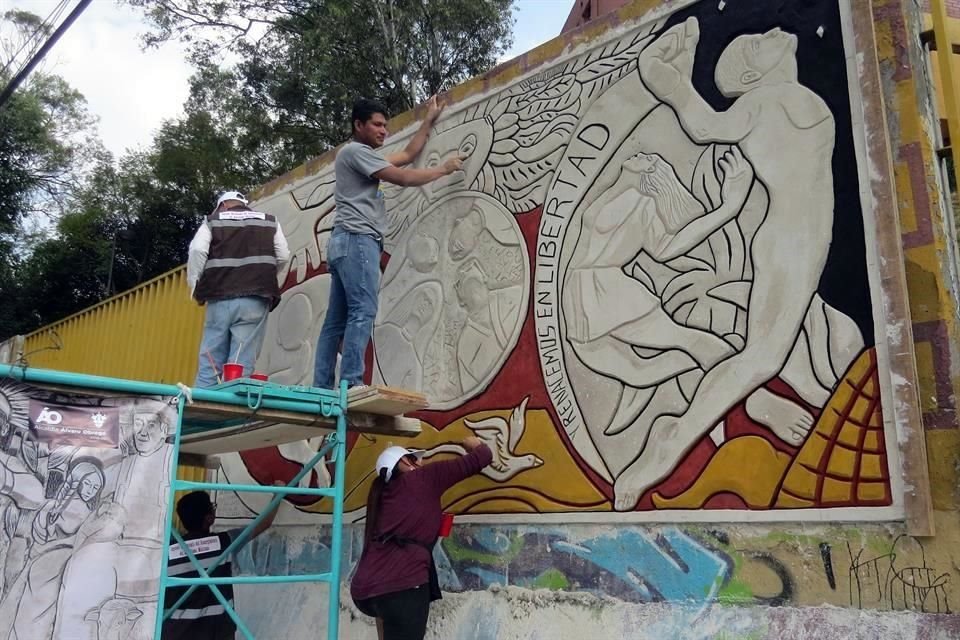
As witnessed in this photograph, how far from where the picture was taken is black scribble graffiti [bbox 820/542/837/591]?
3.32 meters

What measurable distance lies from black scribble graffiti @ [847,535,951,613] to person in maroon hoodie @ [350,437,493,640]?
1.84m

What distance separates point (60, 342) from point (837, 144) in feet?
30.6

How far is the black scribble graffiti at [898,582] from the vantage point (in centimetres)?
309

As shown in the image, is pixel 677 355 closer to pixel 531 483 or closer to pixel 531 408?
pixel 531 408

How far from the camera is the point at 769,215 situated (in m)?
3.89

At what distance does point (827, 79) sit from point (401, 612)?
3096 mm

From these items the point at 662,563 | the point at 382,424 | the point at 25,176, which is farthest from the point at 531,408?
the point at 25,176

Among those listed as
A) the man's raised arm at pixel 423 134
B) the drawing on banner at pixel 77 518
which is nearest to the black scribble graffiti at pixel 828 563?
the drawing on banner at pixel 77 518

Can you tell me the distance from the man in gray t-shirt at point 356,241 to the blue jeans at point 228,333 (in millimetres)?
414

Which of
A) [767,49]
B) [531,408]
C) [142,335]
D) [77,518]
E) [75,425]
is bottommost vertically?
[77,518]

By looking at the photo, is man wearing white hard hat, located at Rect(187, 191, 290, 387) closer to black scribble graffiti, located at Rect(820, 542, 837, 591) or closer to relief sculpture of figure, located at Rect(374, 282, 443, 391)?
relief sculpture of figure, located at Rect(374, 282, 443, 391)

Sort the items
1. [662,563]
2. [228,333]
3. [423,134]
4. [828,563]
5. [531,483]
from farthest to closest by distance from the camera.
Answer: [423,134]
[228,333]
[531,483]
[662,563]
[828,563]

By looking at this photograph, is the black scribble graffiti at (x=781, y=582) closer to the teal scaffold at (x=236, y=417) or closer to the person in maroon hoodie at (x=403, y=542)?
the person in maroon hoodie at (x=403, y=542)

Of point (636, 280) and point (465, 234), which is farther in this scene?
point (465, 234)
